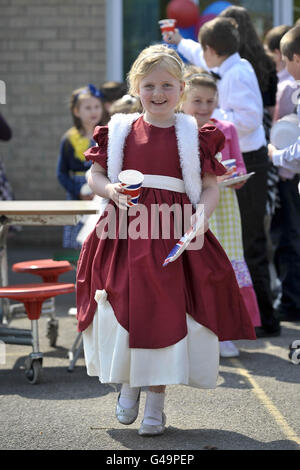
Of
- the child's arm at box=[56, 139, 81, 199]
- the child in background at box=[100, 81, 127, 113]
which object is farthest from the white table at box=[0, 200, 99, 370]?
the child in background at box=[100, 81, 127, 113]

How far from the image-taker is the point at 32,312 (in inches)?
207

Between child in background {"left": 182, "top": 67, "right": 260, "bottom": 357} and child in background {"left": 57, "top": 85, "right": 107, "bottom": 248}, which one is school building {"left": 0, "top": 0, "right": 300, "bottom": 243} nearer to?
child in background {"left": 57, "top": 85, "right": 107, "bottom": 248}

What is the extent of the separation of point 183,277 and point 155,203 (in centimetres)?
35

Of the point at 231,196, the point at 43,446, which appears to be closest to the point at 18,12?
the point at 231,196

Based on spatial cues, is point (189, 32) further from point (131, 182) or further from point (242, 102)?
point (131, 182)

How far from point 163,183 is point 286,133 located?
4.80 feet

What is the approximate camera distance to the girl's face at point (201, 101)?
18.2 ft

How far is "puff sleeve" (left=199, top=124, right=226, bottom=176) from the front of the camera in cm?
415

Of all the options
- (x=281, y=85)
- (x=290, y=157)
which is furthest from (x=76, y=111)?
(x=290, y=157)

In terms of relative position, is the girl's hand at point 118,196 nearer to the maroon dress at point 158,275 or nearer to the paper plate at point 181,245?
the maroon dress at point 158,275

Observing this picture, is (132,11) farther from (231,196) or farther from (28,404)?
(28,404)

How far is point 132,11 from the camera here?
11273mm

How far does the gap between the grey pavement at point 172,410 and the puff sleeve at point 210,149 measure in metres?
1.18
